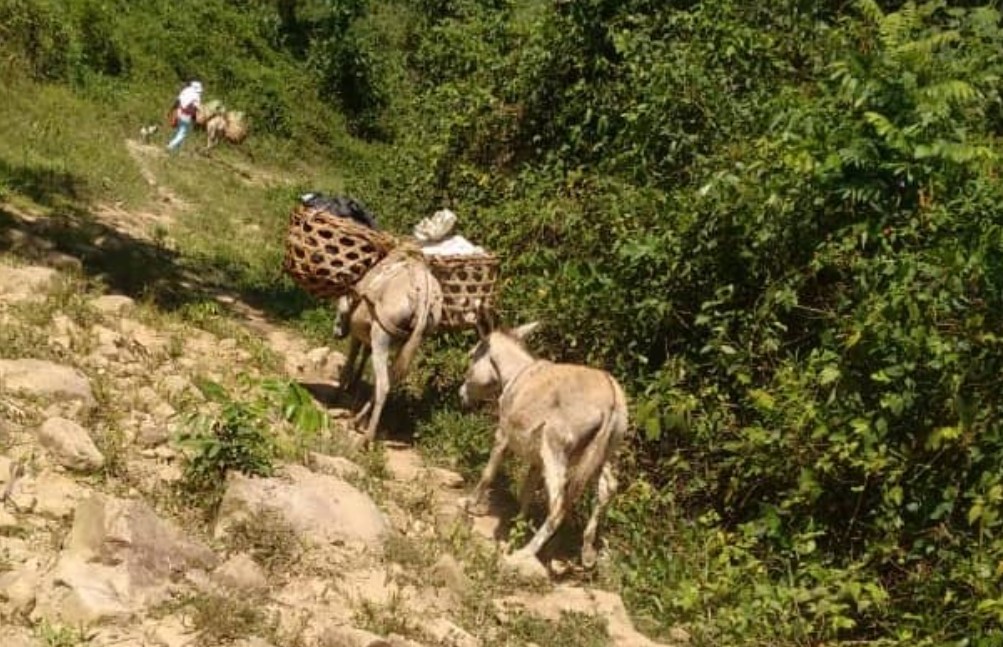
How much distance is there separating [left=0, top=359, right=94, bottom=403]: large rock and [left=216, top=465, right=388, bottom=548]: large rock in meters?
1.36

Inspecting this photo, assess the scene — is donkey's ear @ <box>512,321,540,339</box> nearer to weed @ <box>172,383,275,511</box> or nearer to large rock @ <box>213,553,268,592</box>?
weed @ <box>172,383,275,511</box>

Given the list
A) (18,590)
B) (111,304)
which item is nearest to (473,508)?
(18,590)

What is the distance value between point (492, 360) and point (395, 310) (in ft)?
3.41

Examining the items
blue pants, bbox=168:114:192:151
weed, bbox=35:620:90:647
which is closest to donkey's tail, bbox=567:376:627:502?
weed, bbox=35:620:90:647

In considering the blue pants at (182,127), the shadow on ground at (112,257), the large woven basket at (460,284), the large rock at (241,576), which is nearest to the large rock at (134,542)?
the large rock at (241,576)

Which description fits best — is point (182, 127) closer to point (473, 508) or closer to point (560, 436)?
point (473, 508)

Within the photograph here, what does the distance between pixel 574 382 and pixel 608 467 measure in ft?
2.05

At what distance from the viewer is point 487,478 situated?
662 centimetres

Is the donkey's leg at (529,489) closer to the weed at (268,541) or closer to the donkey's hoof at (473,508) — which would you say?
the donkey's hoof at (473,508)

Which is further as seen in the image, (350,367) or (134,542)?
(350,367)

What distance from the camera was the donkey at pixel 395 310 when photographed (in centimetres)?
763

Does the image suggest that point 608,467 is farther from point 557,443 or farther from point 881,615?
point 881,615

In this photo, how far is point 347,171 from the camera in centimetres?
2192

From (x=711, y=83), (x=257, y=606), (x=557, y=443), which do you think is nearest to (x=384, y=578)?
(x=257, y=606)
